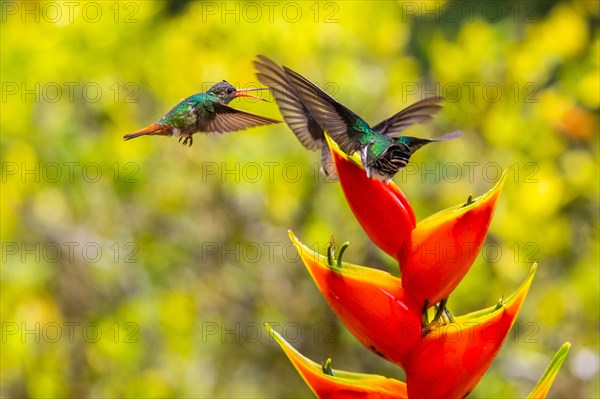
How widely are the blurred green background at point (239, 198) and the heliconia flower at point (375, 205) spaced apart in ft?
4.10

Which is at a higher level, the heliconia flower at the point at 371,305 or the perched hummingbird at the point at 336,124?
the perched hummingbird at the point at 336,124

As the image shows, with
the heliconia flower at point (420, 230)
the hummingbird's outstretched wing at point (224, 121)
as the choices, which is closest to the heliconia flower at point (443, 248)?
the heliconia flower at point (420, 230)

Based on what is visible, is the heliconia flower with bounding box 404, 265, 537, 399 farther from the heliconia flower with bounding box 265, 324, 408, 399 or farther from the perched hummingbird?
the perched hummingbird

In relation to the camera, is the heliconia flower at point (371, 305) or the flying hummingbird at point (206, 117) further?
the flying hummingbird at point (206, 117)

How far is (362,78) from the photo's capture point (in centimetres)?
244

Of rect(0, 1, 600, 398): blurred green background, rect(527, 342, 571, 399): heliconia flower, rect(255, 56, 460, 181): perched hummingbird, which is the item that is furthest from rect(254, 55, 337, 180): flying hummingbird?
rect(0, 1, 600, 398): blurred green background

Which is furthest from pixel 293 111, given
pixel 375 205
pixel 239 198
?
pixel 239 198

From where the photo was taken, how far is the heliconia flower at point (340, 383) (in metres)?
0.92

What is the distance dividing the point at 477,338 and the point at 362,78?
5.28 feet

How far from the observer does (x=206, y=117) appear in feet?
3.93

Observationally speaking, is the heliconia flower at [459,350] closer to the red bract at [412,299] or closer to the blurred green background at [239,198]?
the red bract at [412,299]

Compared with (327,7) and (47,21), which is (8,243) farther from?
(327,7)

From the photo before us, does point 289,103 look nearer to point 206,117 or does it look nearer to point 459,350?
point 206,117

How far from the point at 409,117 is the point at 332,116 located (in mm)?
239
